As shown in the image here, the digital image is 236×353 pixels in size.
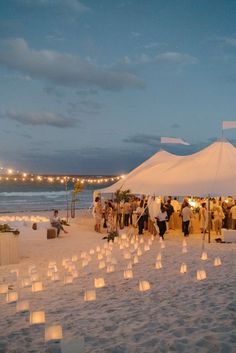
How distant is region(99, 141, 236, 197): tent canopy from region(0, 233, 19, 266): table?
16.0 ft

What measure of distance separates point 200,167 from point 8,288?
7.66m

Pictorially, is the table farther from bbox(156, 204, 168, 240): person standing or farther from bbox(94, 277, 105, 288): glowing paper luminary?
bbox(156, 204, 168, 240): person standing

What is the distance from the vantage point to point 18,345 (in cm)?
433

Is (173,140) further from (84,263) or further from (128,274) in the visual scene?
(128,274)

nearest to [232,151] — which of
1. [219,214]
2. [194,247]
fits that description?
[219,214]

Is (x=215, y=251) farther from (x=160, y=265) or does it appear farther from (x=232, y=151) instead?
(x=232, y=151)

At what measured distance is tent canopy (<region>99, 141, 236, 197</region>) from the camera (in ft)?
36.8

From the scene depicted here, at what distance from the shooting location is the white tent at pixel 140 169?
1454 centimetres

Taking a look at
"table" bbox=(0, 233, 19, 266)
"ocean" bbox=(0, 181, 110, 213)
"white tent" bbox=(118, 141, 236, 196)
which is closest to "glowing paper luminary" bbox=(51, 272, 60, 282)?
"table" bbox=(0, 233, 19, 266)

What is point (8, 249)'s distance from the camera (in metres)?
9.17

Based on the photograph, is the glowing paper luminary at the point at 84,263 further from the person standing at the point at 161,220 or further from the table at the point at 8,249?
the person standing at the point at 161,220

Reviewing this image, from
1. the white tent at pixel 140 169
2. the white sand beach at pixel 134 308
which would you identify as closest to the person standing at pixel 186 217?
the white tent at pixel 140 169

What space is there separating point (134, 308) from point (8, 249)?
4.61 metres

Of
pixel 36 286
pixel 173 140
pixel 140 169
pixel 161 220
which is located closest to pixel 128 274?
pixel 36 286
